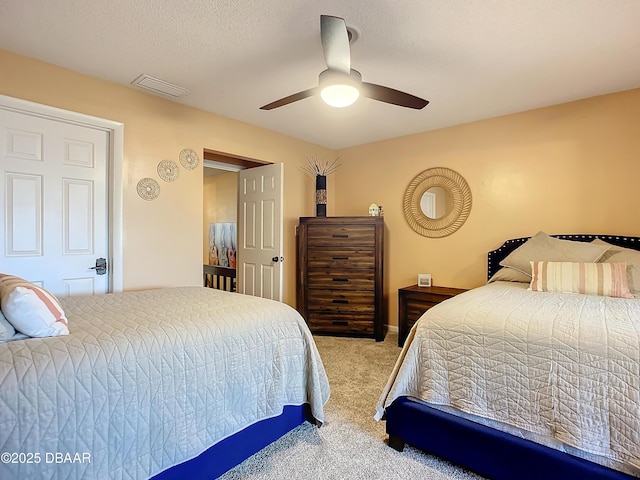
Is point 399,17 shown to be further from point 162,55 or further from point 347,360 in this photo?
point 347,360

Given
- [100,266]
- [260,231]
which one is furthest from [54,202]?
[260,231]

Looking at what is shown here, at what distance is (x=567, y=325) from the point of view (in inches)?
56.6

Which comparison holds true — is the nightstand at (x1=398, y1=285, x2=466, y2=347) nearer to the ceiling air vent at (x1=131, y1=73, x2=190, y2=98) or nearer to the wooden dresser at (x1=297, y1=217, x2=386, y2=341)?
the wooden dresser at (x1=297, y1=217, x2=386, y2=341)

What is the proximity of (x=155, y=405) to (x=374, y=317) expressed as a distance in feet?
9.01

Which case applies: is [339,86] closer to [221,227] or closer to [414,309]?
[414,309]

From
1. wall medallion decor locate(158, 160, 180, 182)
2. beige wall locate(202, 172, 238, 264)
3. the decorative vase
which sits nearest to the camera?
wall medallion decor locate(158, 160, 180, 182)

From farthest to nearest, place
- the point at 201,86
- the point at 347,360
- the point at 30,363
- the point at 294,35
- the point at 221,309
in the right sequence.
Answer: the point at 347,360
the point at 201,86
the point at 294,35
the point at 221,309
the point at 30,363

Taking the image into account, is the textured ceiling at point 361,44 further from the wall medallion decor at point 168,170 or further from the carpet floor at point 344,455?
the carpet floor at point 344,455

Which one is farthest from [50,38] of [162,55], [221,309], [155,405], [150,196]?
[155,405]

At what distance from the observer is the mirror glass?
3.72 metres

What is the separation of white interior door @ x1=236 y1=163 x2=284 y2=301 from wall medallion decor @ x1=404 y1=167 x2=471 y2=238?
1.58 metres

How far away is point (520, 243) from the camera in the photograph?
3.15 meters

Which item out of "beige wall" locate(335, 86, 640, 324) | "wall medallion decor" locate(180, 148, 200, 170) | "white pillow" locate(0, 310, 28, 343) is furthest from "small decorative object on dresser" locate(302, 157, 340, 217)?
"white pillow" locate(0, 310, 28, 343)

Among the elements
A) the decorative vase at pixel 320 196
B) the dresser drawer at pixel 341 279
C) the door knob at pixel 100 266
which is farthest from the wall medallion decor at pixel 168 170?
the dresser drawer at pixel 341 279
